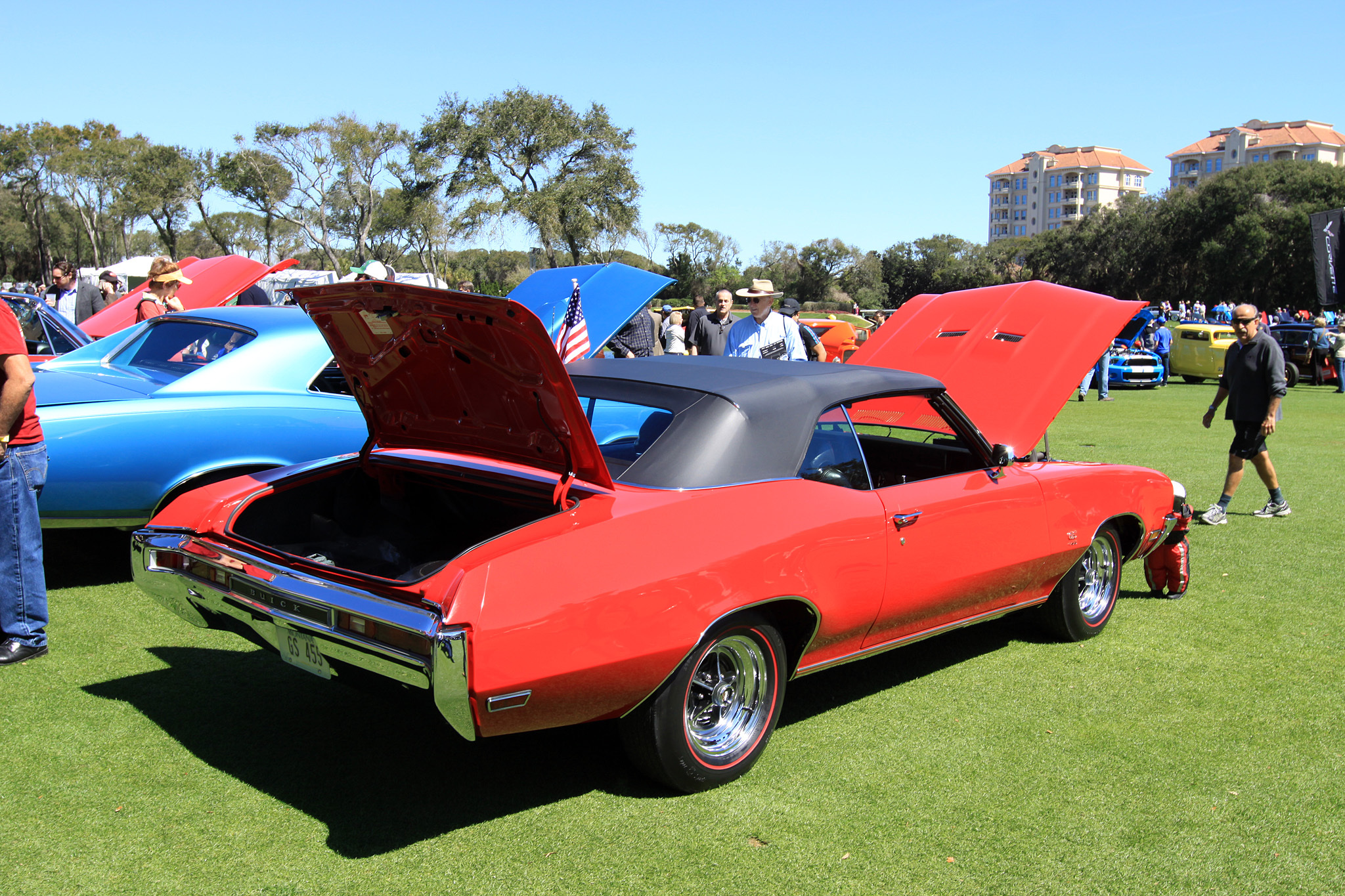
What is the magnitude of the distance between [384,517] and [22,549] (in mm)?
1602

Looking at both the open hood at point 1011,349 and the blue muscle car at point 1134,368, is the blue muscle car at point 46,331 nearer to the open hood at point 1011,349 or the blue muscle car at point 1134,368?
the open hood at point 1011,349

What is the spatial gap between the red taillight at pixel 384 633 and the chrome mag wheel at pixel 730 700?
→ 0.98 m

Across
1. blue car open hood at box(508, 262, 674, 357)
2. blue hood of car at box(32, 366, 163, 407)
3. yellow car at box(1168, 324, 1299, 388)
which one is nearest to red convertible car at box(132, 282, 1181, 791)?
blue hood of car at box(32, 366, 163, 407)

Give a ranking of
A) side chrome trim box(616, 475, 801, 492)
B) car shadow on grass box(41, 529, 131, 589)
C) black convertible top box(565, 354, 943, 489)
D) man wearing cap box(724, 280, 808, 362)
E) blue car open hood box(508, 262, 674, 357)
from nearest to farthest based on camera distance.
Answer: side chrome trim box(616, 475, 801, 492) < black convertible top box(565, 354, 943, 489) < car shadow on grass box(41, 529, 131, 589) < blue car open hood box(508, 262, 674, 357) < man wearing cap box(724, 280, 808, 362)

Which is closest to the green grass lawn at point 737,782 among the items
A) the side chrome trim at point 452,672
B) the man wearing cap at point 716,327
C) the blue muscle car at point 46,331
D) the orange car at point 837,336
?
the side chrome trim at point 452,672

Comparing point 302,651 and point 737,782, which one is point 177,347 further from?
point 737,782

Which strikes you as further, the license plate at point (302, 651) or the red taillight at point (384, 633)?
the license plate at point (302, 651)

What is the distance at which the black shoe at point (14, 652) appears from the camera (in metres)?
4.22

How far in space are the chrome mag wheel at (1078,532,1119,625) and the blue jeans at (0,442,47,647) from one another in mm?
4892

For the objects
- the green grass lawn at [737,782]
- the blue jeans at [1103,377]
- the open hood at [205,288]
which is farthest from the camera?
the blue jeans at [1103,377]

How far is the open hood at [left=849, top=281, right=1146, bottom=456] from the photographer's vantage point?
524cm

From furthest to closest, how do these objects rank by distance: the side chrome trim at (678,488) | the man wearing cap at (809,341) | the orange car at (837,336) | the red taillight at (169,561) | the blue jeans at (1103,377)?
the orange car at (837,336), the blue jeans at (1103,377), the man wearing cap at (809,341), the red taillight at (169,561), the side chrome trim at (678,488)

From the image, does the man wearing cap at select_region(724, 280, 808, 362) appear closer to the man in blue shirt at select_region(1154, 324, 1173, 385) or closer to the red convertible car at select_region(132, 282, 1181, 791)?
the red convertible car at select_region(132, 282, 1181, 791)

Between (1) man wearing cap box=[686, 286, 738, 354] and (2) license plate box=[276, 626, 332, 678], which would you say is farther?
(1) man wearing cap box=[686, 286, 738, 354]
